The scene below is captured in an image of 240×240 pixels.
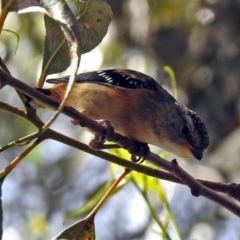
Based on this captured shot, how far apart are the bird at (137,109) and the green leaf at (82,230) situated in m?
0.66

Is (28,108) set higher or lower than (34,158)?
lower

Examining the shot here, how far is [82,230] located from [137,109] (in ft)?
3.07

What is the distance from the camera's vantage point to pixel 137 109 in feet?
8.08

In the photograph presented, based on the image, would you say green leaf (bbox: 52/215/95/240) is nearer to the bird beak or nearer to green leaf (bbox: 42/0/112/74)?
green leaf (bbox: 42/0/112/74)

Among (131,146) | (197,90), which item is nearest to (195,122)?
(131,146)

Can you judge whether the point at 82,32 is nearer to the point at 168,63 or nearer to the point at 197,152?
the point at 197,152

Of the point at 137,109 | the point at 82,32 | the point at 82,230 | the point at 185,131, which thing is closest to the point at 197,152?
the point at 185,131

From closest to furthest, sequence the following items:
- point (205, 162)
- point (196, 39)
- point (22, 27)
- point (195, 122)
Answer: point (195, 122) < point (205, 162) < point (22, 27) < point (196, 39)

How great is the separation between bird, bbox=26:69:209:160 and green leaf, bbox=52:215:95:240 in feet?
2.15

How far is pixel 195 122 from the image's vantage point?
2.60 m

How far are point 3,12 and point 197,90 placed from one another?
15.4 feet

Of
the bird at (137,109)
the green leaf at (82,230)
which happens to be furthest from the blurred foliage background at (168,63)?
the green leaf at (82,230)

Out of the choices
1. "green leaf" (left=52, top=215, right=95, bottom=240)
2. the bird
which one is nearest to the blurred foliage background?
the bird

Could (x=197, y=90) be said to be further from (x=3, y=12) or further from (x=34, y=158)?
(x=3, y=12)
